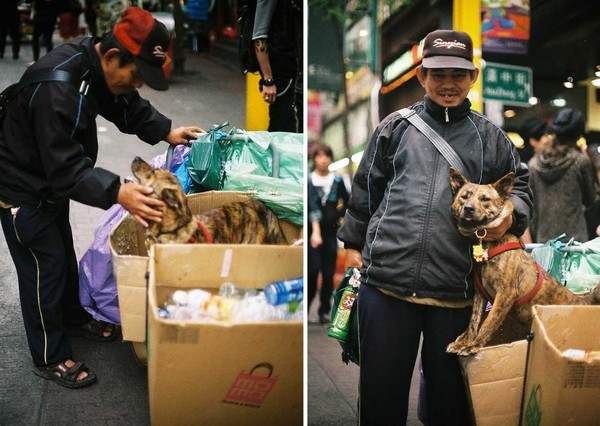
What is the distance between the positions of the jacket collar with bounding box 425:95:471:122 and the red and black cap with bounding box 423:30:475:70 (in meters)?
0.13

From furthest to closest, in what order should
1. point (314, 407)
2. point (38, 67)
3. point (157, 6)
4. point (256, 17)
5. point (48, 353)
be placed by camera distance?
1. point (157, 6)
2. point (256, 17)
3. point (314, 407)
4. point (48, 353)
5. point (38, 67)

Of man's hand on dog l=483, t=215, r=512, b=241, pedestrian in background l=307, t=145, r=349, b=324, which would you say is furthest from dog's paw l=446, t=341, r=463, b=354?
pedestrian in background l=307, t=145, r=349, b=324

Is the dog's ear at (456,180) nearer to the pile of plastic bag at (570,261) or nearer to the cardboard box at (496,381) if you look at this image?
the cardboard box at (496,381)

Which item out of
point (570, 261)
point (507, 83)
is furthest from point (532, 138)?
point (570, 261)

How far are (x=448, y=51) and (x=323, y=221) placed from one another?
350cm

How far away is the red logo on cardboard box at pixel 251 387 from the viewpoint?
2.63 metres

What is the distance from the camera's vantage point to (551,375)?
2.42 meters

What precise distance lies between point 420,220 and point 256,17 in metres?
2.10

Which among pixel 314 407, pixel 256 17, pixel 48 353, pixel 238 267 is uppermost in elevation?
pixel 256 17

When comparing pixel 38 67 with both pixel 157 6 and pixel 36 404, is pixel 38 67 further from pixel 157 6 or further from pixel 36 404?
pixel 157 6

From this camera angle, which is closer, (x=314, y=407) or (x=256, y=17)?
(x=314, y=407)

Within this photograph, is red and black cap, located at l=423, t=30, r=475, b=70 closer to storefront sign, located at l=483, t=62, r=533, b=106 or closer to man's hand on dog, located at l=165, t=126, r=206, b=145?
man's hand on dog, located at l=165, t=126, r=206, b=145

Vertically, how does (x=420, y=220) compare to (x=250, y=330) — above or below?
above

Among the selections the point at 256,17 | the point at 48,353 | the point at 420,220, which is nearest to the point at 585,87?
the point at 256,17
